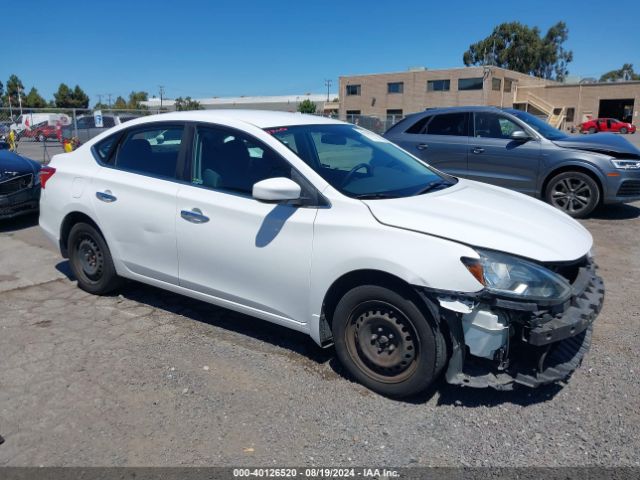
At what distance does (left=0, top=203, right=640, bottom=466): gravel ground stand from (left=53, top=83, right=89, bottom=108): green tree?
9276cm

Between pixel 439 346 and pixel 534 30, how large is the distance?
95231 millimetres

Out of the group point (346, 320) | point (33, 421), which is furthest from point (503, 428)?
point (33, 421)

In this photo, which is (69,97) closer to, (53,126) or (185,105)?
(185,105)

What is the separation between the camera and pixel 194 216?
3904 millimetres

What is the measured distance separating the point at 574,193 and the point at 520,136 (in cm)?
120

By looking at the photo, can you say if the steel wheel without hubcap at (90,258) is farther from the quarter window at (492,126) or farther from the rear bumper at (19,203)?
the quarter window at (492,126)

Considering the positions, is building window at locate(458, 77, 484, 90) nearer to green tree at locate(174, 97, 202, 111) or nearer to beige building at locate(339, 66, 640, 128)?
beige building at locate(339, 66, 640, 128)

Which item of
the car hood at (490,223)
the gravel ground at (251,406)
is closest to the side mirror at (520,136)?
the gravel ground at (251,406)

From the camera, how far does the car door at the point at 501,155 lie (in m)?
8.35

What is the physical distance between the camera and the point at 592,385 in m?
3.42

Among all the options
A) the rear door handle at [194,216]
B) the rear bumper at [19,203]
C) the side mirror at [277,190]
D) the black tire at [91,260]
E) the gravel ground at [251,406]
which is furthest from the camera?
the rear bumper at [19,203]

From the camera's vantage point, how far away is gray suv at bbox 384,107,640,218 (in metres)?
7.87

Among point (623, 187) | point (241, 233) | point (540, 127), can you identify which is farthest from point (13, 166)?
point (623, 187)

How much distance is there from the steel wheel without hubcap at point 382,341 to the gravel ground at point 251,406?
19 centimetres
